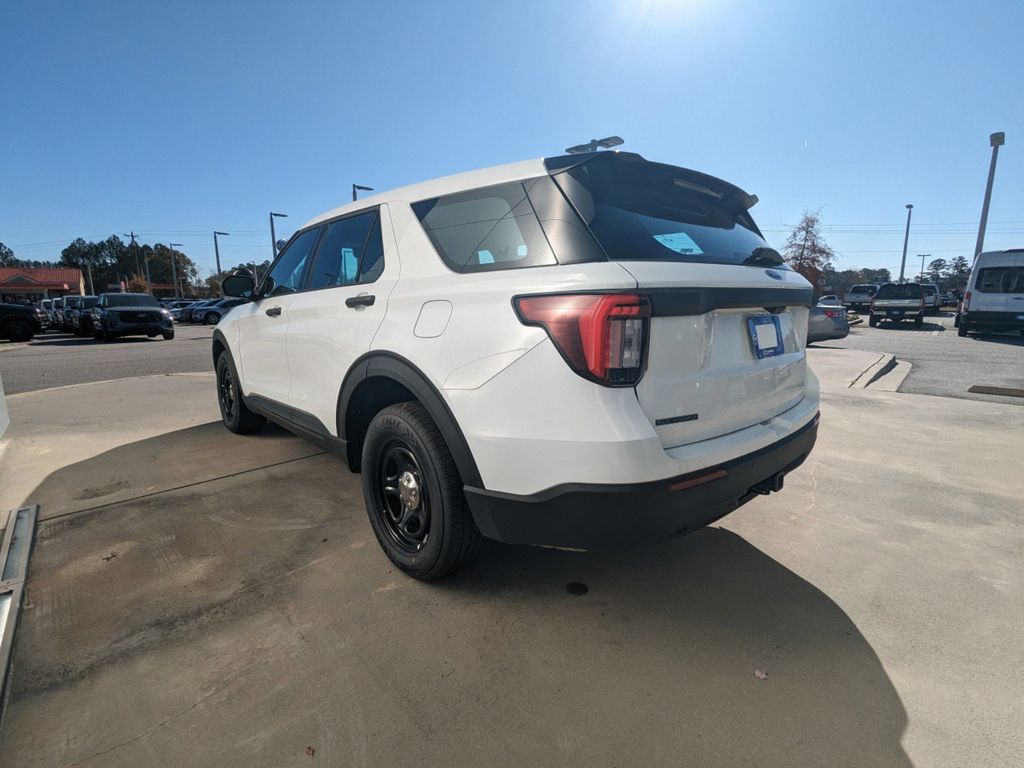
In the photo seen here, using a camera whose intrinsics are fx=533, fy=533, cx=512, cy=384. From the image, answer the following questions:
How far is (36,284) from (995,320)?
94071 millimetres

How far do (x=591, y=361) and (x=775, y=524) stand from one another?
1.96 m

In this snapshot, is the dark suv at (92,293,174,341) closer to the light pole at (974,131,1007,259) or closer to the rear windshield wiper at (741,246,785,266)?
the rear windshield wiper at (741,246,785,266)

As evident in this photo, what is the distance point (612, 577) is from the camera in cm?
245

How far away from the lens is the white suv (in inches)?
67.5

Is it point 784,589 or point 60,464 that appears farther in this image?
point 60,464

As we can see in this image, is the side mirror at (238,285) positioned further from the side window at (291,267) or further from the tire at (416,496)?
the tire at (416,496)

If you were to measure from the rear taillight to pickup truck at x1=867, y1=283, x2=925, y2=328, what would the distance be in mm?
24487

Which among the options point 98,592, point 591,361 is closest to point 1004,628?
point 591,361

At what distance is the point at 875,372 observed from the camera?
8484mm

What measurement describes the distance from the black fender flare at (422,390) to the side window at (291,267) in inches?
49.4

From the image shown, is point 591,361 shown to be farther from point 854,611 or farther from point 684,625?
point 854,611

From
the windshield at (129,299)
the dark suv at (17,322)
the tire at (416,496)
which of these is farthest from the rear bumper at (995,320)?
the dark suv at (17,322)

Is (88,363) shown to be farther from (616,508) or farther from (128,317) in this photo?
(616,508)

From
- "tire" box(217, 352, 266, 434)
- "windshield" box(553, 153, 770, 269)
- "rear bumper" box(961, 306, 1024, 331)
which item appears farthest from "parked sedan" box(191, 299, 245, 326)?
"windshield" box(553, 153, 770, 269)
